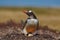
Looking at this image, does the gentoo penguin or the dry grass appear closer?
the gentoo penguin

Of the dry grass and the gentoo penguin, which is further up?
the gentoo penguin

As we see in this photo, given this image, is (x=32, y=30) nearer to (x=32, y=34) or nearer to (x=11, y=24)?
(x=32, y=34)

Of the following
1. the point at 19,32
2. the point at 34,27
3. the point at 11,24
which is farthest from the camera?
the point at 11,24

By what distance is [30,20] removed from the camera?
46.5 ft

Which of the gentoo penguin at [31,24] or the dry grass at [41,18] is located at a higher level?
the gentoo penguin at [31,24]

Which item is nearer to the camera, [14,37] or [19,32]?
[14,37]

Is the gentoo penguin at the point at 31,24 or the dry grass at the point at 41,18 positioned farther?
the dry grass at the point at 41,18

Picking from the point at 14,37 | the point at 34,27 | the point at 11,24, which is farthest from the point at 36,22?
the point at 11,24

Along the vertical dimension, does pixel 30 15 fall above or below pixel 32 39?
above

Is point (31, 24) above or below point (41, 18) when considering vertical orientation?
above

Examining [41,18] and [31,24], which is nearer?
[31,24]

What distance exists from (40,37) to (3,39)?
5.49 feet

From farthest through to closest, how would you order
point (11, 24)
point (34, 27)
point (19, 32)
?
point (11, 24)
point (19, 32)
point (34, 27)

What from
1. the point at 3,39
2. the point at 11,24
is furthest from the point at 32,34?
the point at 11,24
